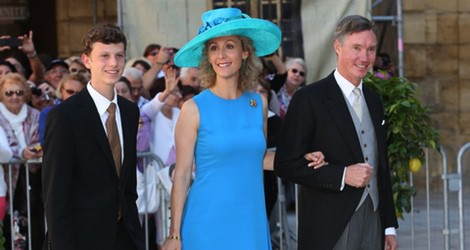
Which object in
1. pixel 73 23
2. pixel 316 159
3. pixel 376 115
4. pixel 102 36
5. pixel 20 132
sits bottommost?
pixel 316 159

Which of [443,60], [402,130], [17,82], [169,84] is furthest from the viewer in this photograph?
[443,60]

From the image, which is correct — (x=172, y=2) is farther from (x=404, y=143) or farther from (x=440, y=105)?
(x=440, y=105)

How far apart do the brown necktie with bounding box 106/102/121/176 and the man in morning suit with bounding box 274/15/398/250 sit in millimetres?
871

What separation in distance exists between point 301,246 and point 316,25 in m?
5.00

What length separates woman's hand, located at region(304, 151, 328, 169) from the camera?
5293 millimetres

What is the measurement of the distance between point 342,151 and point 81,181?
1338mm

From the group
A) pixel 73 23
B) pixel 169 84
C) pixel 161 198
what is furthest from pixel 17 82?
pixel 73 23

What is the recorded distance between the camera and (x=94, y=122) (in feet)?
16.7

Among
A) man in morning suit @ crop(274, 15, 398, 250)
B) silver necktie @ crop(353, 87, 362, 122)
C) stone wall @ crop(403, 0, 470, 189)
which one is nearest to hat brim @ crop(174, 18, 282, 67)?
man in morning suit @ crop(274, 15, 398, 250)

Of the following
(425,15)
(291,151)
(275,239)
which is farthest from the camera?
(425,15)

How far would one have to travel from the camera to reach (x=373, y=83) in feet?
23.0

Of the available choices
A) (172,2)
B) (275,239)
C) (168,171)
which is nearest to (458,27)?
(172,2)

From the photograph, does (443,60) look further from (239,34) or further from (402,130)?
(239,34)

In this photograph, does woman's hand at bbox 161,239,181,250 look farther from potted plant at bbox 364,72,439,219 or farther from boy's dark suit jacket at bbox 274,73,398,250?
potted plant at bbox 364,72,439,219
